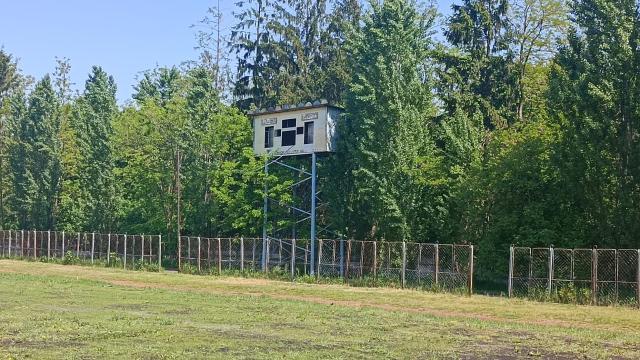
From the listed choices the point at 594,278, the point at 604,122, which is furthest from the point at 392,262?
the point at 604,122

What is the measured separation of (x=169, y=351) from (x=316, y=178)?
33835 mm

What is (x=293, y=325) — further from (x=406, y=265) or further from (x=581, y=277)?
(x=406, y=265)

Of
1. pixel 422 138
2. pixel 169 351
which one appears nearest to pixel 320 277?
pixel 422 138

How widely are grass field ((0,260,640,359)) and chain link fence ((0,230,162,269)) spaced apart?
17.1m

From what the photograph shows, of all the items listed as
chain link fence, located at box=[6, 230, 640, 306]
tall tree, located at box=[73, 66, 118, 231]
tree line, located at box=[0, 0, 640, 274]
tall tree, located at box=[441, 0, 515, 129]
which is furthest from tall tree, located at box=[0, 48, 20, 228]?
tall tree, located at box=[441, 0, 515, 129]

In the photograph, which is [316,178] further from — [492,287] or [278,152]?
[492,287]

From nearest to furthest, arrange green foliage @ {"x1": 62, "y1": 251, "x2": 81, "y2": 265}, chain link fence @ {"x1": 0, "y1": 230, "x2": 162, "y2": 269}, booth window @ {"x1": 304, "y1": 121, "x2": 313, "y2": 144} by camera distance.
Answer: booth window @ {"x1": 304, "y1": 121, "x2": 313, "y2": 144} < chain link fence @ {"x1": 0, "y1": 230, "x2": 162, "y2": 269} < green foliage @ {"x1": 62, "y1": 251, "x2": 81, "y2": 265}

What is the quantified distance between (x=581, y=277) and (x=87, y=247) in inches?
1392

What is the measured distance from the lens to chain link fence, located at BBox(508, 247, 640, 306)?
88.9 feet

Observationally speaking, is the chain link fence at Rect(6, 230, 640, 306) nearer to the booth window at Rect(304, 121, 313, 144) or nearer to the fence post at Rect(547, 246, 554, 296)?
the fence post at Rect(547, 246, 554, 296)

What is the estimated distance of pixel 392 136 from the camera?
41938 mm

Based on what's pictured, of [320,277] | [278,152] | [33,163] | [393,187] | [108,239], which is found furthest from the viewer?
[33,163]

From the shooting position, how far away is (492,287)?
3559cm

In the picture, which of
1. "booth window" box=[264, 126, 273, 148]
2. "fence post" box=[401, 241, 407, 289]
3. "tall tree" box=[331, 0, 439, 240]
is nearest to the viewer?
"fence post" box=[401, 241, 407, 289]
